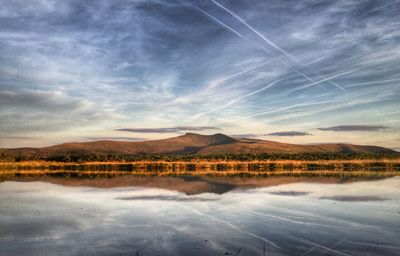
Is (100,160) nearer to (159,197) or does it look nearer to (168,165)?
(168,165)

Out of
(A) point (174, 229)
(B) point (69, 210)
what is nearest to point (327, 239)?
(A) point (174, 229)

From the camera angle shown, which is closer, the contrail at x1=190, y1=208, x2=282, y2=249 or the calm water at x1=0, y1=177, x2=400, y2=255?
the calm water at x1=0, y1=177, x2=400, y2=255

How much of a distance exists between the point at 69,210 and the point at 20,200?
483 centimetres

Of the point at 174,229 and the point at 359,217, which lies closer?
the point at 174,229

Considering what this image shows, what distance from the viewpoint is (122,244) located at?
10562 mm

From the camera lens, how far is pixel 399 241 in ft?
36.4

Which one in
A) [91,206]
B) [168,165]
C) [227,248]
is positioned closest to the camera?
[227,248]

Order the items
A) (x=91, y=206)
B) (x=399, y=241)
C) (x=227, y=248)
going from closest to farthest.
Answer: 1. (x=227, y=248)
2. (x=399, y=241)
3. (x=91, y=206)

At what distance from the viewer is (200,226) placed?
13219 millimetres

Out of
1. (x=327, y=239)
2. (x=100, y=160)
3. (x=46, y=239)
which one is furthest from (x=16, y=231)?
(x=100, y=160)

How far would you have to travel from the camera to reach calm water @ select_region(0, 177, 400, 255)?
33.5 ft

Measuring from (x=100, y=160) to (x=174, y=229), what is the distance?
217 feet

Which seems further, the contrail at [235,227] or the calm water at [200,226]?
the contrail at [235,227]

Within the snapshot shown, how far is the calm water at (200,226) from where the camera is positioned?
33.5 ft
